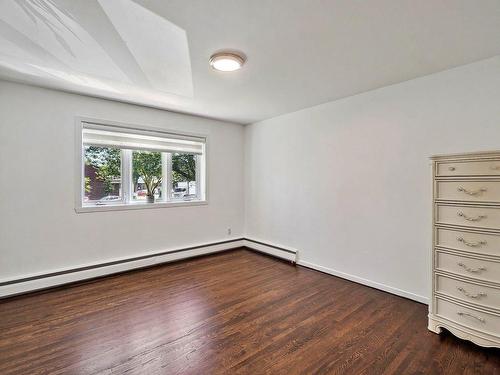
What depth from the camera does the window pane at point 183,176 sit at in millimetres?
4098

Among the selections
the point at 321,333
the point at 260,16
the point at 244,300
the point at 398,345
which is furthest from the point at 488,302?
the point at 260,16

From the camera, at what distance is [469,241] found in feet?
6.38

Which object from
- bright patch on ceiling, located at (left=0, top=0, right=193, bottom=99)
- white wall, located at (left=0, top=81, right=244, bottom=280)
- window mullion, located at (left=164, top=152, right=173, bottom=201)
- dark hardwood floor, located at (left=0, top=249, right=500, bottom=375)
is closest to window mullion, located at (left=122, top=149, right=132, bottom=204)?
white wall, located at (left=0, top=81, right=244, bottom=280)

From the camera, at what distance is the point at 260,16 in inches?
64.8

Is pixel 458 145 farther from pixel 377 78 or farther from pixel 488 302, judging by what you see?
→ pixel 488 302

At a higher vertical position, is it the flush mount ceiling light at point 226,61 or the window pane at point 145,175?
the flush mount ceiling light at point 226,61

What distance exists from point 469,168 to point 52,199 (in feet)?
13.7

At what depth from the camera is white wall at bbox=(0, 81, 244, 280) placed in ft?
8.98

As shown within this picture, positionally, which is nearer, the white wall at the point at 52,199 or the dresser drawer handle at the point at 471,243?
the dresser drawer handle at the point at 471,243

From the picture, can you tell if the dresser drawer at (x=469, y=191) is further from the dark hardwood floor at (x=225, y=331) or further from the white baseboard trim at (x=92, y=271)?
the white baseboard trim at (x=92, y=271)

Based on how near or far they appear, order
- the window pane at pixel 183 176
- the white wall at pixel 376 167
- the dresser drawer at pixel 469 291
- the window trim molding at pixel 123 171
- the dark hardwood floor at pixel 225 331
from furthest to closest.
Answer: the window pane at pixel 183 176 < the window trim molding at pixel 123 171 < the white wall at pixel 376 167 < the dresser drawer at pixel 469 291 < the dark hardwood floor at pixel 225 331

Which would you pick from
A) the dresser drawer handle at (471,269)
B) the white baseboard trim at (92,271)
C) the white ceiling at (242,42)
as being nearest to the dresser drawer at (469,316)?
the dresser drawer handle at (471,269)

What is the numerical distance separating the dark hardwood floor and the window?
114 centimetres

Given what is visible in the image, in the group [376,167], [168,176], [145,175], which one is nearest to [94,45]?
[145,175]
